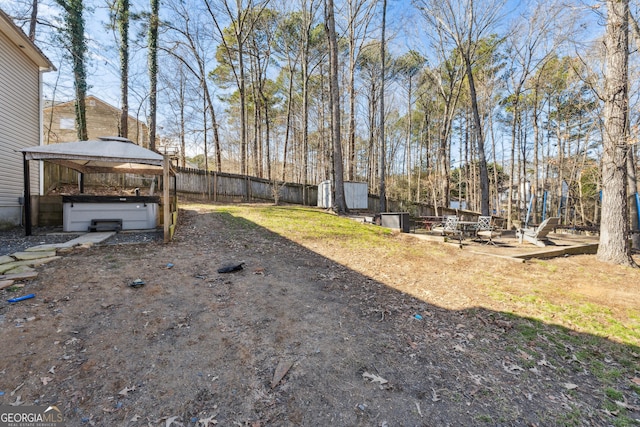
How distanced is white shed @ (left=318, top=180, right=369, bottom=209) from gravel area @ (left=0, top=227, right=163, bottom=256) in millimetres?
9033

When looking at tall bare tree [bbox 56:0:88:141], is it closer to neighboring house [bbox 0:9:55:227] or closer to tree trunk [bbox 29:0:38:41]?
tree trunk [bbox 29:0:38:41]

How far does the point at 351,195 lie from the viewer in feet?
49.7

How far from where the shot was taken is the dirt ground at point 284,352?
6.26ft

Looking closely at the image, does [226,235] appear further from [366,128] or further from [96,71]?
[366,128]

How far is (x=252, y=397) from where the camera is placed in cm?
198

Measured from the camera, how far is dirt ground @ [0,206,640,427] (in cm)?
191

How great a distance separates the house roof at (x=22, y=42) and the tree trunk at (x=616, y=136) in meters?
13.9

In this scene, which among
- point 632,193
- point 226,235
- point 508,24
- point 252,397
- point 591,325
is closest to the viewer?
point 252,397

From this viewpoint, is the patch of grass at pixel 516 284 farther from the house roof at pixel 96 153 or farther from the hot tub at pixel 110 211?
the house roof at pixel 96 153

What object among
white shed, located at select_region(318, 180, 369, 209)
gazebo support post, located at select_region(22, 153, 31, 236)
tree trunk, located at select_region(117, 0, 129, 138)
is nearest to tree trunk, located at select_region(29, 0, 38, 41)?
tree trunk, located at select_region(117, 0, 129, 138)

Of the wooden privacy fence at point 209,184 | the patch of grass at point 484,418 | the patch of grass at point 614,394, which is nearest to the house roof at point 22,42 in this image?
the wooden privacy fence at point 209,184

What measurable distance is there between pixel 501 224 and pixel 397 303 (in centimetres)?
1583

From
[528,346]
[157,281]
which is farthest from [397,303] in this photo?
[157,281]

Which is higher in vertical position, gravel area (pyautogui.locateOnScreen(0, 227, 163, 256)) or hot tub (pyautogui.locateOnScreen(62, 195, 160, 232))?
hot tub (pyautogui.locateOnScreen(62, 195, 160, 232))
